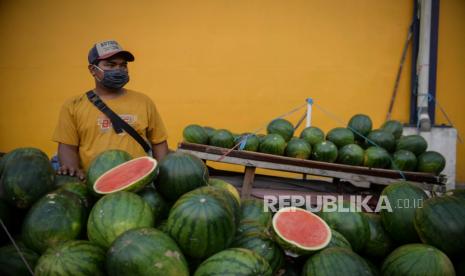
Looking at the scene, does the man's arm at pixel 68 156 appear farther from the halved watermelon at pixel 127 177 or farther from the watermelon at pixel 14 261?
the watermelon at pixel 14 261

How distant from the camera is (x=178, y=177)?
1914mm

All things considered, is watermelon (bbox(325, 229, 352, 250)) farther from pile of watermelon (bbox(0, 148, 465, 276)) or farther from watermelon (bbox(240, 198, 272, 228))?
watermelon (bbox(240, 198, 272, 228))

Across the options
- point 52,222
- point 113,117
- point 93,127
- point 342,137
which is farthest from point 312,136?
point 52,222

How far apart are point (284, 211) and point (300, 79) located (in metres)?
4.73

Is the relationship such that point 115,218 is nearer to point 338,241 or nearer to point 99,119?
point 338,241

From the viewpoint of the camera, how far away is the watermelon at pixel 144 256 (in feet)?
4.49

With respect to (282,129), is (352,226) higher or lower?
higher

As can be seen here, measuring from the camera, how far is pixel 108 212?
1602 mm

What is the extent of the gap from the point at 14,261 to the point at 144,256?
1.87 feet

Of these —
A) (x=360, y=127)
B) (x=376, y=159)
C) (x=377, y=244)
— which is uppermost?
(x=377, y=244)

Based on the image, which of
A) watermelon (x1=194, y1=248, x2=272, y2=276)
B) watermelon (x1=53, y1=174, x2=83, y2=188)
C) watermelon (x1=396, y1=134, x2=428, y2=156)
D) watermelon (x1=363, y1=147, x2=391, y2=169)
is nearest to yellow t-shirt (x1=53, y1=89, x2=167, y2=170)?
watermelon (x1=53, y1=174, x2=83, y2=188)

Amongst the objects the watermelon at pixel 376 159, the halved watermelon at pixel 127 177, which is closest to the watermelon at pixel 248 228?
the halved watermelon at pixel 127 177

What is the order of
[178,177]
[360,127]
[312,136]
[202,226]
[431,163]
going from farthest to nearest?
1. [360,127]
2. [312,136]
3. [431,163]
4. [178,177]
5. [202,226]

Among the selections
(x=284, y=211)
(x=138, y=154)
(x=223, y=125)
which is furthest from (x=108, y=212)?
(x=223, y=125)
